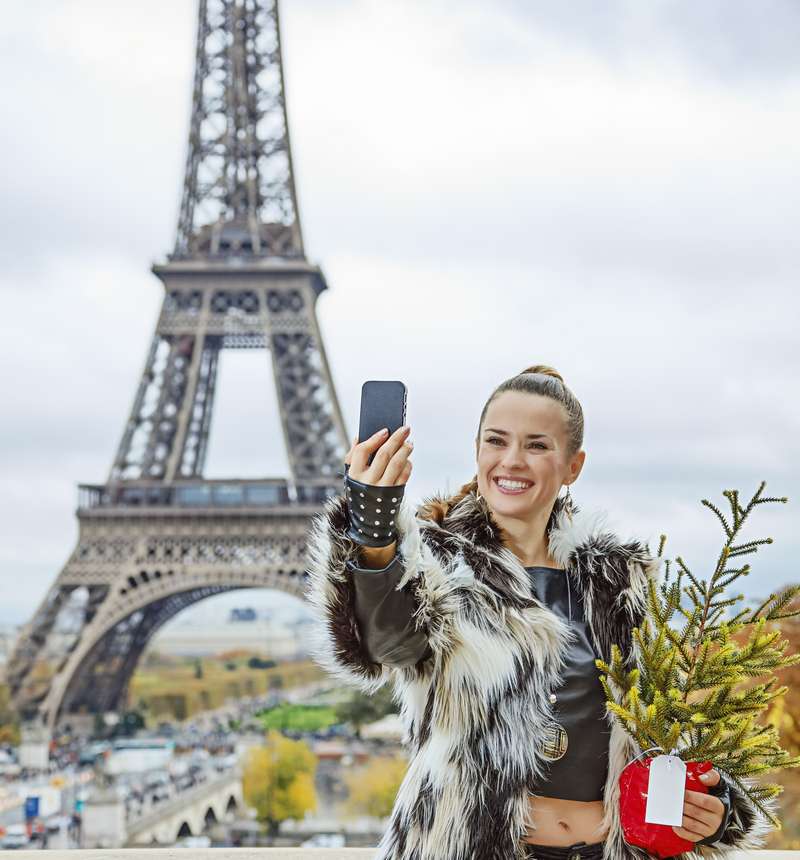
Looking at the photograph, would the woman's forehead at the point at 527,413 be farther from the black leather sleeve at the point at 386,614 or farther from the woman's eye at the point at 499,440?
the black leather sleeve at the point at 386,614

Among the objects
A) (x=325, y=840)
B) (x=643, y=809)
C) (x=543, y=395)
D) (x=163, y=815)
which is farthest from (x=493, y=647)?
(x=163, y=815)

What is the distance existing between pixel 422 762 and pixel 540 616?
0.98ft

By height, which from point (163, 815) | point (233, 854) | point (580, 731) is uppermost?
point (580, 731)

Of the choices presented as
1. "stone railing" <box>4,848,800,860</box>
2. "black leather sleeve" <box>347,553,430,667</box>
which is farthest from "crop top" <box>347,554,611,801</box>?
"stone railing" <box>4,848,800,860</box>

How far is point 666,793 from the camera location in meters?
1.54

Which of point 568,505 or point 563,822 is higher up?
point 568,505

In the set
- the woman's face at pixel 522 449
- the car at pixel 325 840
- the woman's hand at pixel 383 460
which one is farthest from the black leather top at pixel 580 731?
the car at pixel 325 840

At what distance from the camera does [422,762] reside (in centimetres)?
170

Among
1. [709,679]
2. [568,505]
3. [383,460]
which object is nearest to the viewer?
[383,460]

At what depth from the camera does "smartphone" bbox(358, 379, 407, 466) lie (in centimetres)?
154

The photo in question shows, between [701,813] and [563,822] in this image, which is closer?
[701,813]

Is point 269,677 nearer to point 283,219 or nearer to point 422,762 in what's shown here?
point 283,219

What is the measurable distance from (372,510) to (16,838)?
15.4 meters

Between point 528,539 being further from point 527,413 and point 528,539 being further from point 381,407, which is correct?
point 381,407
